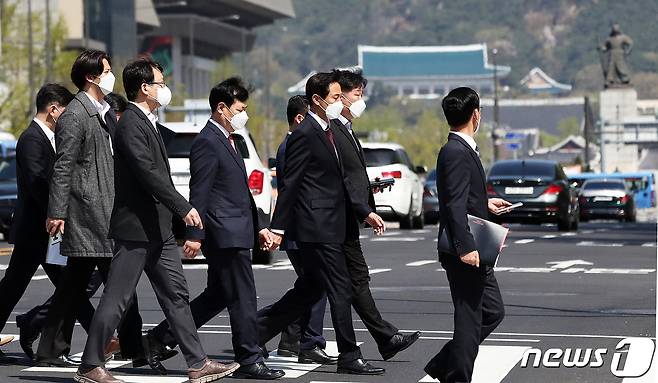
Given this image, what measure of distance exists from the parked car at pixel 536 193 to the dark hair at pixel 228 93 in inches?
1000

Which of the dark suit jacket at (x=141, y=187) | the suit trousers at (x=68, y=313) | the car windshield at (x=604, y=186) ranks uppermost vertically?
the dark suit jacket at (x=141, y=187)

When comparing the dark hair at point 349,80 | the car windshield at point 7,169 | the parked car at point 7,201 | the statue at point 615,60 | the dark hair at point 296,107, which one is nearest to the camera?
the dark hair at point 349,80

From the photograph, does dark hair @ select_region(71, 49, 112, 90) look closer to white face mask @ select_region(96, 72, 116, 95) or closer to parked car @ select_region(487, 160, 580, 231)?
white face mask @ select_region(96, 72, 116, 95)

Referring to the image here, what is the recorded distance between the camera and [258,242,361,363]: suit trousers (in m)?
11.4

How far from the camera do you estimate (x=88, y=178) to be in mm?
11375

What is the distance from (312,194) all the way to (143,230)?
1.18m

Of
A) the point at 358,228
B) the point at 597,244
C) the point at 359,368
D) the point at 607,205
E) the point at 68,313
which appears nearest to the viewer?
the point at 359,368

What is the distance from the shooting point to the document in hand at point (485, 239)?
10.0m

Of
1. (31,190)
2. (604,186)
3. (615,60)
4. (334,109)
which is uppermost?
(615,60)

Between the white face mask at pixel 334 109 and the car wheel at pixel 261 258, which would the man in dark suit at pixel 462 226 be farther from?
the car wheel at pixel 261 258

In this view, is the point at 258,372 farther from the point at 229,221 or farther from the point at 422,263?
the point at 422,263

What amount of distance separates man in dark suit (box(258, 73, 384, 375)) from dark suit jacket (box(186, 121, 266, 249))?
0.21 meters

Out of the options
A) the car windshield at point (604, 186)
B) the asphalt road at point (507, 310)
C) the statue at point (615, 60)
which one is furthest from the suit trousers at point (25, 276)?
the statue at point (615, 60)

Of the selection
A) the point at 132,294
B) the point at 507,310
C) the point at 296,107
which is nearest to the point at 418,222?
the point at 507,310
